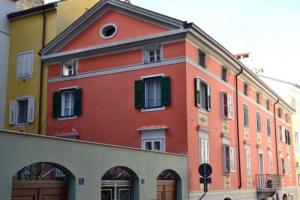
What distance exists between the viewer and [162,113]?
20578 mm

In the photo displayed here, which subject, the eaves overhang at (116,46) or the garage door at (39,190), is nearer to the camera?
the garage door at (39,190)

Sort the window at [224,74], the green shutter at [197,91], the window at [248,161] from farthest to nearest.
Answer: the window at [248,161] < the window at [224,74] < the green shutter at [197,91]

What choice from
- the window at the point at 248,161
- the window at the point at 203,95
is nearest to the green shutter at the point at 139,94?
the window at the point at 203,95

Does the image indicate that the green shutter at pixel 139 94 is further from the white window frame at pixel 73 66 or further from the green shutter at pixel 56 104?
the green shutter at pixel 56 104

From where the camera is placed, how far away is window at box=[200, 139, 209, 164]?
20906 mm

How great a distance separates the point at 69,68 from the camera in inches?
957

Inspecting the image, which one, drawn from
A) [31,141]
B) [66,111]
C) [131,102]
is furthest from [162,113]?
[31,141]

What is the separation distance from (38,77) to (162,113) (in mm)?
8104

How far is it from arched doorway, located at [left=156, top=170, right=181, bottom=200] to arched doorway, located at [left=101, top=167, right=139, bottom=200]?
1571mm

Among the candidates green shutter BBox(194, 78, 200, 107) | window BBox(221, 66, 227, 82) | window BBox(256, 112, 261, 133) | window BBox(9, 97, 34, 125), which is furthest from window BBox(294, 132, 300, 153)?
window BBox(9, 97, 34, 125)

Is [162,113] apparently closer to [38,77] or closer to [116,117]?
[116,117]

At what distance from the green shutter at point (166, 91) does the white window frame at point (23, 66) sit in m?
8.42

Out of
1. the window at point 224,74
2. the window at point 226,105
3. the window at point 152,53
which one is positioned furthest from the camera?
the window at point 224,74

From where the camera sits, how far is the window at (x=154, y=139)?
20.4 metres
